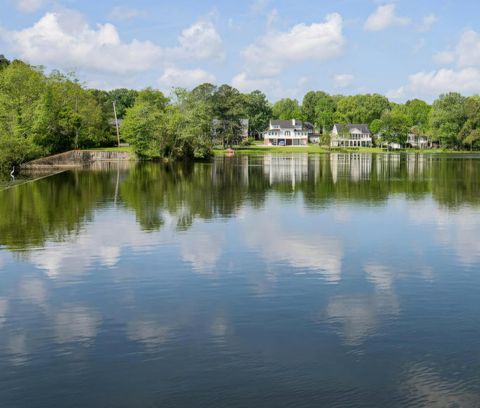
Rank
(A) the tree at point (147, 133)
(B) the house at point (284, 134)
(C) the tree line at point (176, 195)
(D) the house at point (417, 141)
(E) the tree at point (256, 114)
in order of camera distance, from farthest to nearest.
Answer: (E) the tree at point (256, 114), (D) the house at point (417, 141), (B) the house at point (284, 134), (A) the tree at point (147, 133), (C) the tree line at point (176, 195)

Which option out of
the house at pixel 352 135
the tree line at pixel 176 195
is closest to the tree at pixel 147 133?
the tree line at pixel 176 195

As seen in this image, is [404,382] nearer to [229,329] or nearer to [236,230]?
[229,329]

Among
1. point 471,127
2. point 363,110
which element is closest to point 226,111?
point 363,110

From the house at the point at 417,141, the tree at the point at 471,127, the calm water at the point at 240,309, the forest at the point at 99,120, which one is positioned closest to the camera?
the calm water at the point at 240,309

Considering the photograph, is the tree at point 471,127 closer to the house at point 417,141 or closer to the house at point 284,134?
the house at point 417,141

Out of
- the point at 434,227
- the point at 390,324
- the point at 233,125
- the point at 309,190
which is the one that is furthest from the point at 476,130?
the point at 390,324

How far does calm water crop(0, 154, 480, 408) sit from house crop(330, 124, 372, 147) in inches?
5641

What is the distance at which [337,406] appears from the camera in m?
10.4

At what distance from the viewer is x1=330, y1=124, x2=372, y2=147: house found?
175 meters

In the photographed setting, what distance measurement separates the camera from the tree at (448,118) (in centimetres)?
16162

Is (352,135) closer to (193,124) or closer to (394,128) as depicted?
(394,128)

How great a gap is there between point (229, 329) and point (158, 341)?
1.84 m

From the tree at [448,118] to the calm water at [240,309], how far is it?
450ft

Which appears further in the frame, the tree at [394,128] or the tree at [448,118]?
the tree at [394,128]
